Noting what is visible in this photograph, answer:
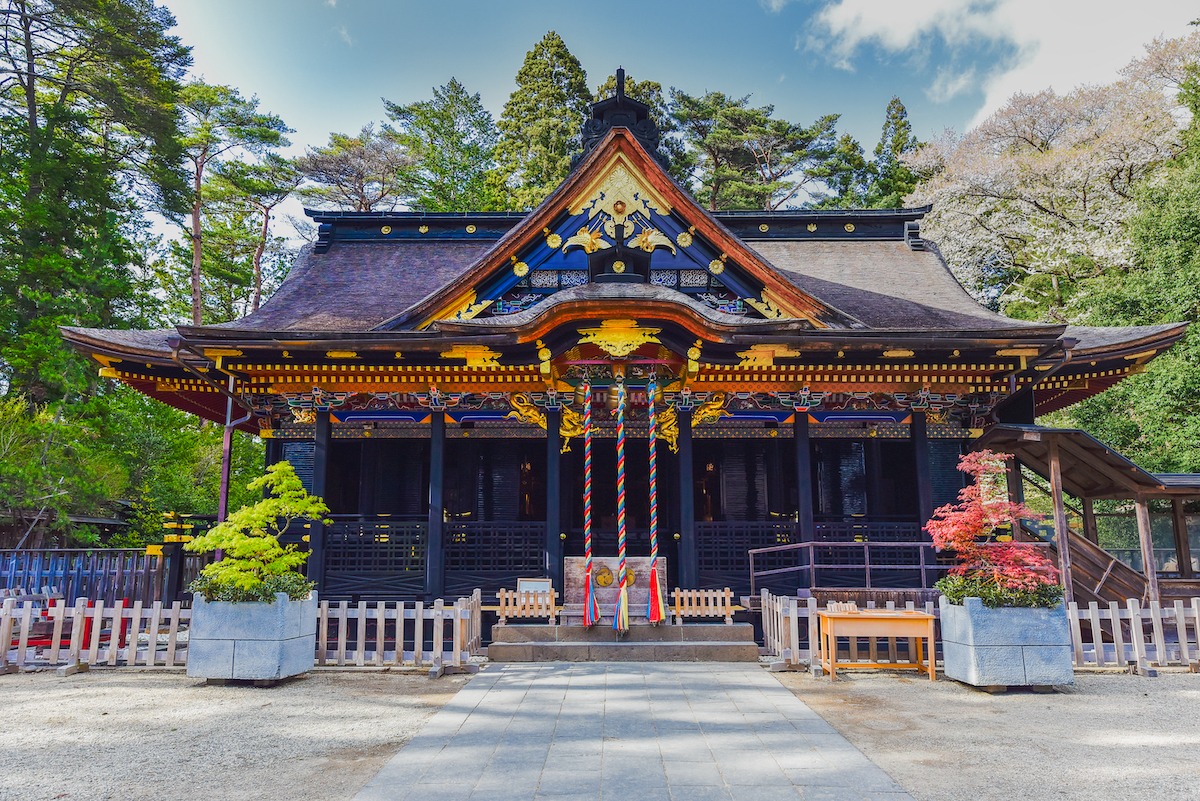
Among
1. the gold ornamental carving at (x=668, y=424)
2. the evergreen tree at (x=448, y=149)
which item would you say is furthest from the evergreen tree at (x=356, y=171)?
the gold ornamental carving at (x=668, y=424)

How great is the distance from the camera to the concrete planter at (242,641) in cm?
788

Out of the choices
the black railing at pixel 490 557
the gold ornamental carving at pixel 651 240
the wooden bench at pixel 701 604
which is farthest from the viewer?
the gold ornamental carving at pixel 651 240

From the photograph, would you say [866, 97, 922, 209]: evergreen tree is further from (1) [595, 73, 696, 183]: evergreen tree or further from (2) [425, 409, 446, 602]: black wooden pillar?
(2) [425, 409, 446, 602]: black wooden pillar

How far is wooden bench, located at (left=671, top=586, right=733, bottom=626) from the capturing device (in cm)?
983

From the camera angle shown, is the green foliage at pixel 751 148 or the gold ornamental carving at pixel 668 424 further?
the green foliage at pixel 751 148

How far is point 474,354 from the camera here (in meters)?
11.0

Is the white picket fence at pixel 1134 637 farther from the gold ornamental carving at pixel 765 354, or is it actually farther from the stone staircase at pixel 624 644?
the gold ornamental carving at pixel 765 354

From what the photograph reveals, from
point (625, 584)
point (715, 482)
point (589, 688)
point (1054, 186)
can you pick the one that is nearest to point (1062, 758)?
point (589, 688)

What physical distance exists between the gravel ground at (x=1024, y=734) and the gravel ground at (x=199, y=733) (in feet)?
12.3

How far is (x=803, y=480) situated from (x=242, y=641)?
27.5 feet

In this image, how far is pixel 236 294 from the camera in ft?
104

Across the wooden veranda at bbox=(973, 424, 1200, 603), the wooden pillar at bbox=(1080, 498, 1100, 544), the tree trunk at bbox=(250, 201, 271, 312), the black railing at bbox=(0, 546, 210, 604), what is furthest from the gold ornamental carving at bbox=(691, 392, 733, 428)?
the tree trunk at bbox=(250, 201, 271, 312)

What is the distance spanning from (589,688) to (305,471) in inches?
312

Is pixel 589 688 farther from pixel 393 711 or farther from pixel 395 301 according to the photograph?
pixel 395 301
